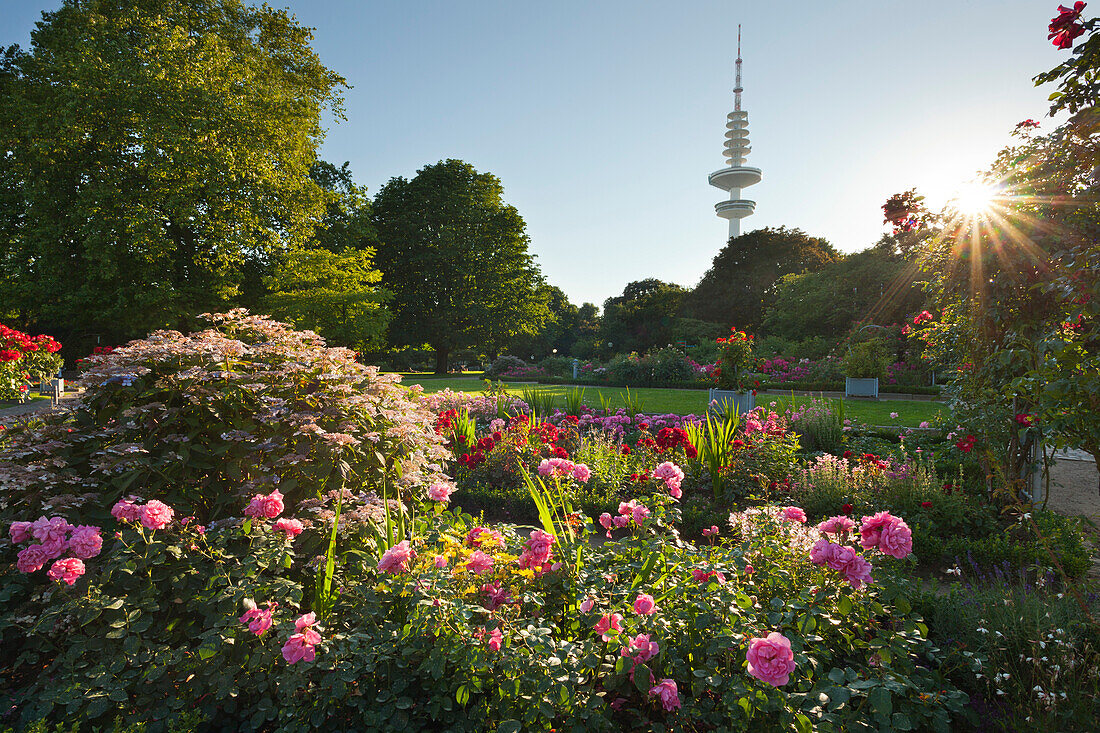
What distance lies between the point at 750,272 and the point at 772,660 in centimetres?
3578

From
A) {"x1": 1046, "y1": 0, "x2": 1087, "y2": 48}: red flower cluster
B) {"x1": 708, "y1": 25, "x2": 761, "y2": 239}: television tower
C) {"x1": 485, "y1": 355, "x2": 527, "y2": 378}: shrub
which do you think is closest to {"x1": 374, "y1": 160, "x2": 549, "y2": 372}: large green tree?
{"x1": 485, "y1": 355, "x2": 527, "y2": 378}: shrub

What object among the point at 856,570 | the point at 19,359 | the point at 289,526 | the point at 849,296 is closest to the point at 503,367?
the point at 849,296

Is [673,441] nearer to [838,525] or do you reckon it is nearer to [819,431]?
[838,525]

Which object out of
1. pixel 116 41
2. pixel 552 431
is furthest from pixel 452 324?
pixel 552 431

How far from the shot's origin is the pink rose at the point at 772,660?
4.53 ft

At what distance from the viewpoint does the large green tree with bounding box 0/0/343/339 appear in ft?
42.4

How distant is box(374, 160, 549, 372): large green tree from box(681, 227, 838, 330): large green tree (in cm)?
1432

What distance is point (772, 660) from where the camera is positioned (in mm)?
1416

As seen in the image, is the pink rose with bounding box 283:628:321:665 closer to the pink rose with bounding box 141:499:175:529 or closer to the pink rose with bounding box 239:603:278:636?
the pink rose with bounding box 239:603:278:636

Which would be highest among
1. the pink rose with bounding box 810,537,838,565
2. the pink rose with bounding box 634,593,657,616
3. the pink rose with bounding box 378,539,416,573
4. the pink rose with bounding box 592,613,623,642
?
the pink rose with bounding box 810,537,838,565

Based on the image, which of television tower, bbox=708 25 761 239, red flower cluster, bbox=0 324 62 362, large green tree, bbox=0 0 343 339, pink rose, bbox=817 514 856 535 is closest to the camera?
pink rose, bbox=817 514 856 535

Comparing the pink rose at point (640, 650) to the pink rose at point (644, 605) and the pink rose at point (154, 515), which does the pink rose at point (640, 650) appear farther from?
the pink rose at point (154, 515)

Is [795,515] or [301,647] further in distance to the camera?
[795,515]

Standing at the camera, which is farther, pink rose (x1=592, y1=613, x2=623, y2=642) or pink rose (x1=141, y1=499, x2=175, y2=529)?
pink rose (x1=141, y1=499, x2=175, y2=529)
